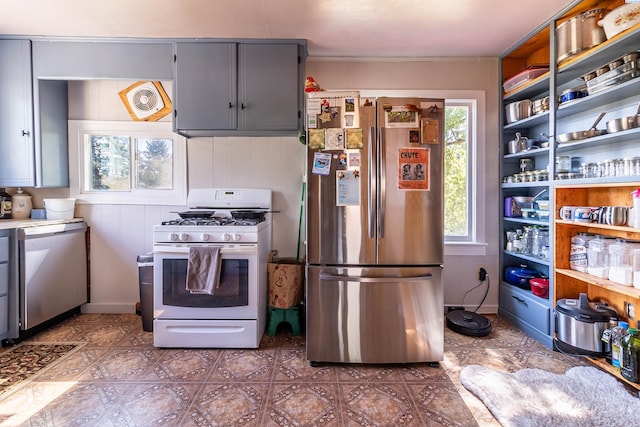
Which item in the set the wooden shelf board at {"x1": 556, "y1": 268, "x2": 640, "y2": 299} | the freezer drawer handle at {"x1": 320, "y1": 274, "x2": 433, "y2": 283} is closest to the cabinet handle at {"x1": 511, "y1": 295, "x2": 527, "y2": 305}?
the wooden shelf board at {"x1": 556, "y1": 268, "x2": 640, "y2": 299}

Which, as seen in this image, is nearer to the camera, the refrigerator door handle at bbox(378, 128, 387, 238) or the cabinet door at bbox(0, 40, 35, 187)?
the refrigerator door handle at bbox(378, 128, 387, 238)

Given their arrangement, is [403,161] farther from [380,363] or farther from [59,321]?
[59,321]

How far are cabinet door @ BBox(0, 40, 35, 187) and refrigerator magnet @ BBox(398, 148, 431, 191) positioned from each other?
10.0 feet

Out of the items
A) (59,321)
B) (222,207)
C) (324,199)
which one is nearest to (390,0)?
(324,199)

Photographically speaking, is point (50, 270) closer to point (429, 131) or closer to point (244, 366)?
point (244, 366)

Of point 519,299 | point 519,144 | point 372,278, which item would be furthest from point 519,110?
point 372,278

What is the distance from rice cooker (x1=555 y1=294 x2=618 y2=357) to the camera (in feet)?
6.61

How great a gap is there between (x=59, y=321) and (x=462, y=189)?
393 cm

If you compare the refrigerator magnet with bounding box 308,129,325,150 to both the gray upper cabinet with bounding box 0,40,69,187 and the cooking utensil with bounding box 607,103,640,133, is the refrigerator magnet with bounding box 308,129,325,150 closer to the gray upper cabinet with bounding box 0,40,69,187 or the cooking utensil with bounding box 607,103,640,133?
the cooking utensil with bounding box 607,103,640,133

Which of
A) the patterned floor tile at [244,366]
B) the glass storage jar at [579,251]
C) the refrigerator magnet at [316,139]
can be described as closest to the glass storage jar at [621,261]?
the glass storage jar at [579,251]

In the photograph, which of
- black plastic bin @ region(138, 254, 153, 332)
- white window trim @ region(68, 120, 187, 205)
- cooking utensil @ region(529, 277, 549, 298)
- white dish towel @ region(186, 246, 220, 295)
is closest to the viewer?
white dish towel @ region(186, 246, 220, 295)

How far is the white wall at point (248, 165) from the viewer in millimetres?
2924

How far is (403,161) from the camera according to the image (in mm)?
2012

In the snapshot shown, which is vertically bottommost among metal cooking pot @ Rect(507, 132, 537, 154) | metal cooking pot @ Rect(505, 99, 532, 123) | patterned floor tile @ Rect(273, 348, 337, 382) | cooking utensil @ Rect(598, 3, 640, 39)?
patterned floor tile @ Rect(273, 348, 337, 382)
